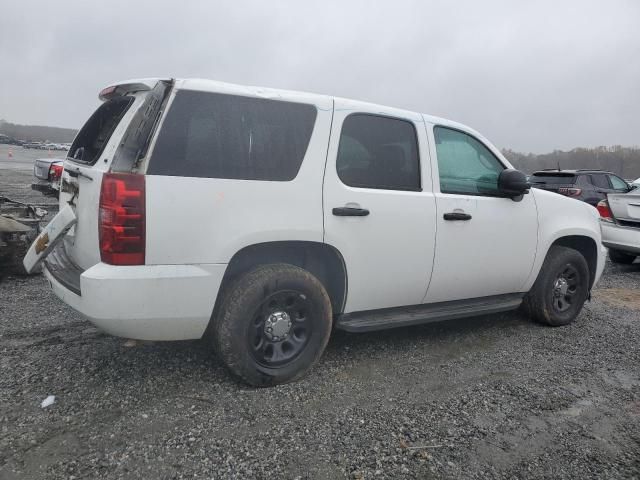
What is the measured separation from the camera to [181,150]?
2797mm

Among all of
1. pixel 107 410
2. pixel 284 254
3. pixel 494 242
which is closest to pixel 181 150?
pixel 284 254

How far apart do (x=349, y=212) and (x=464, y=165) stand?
1.33 meters

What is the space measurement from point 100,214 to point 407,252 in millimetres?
2054

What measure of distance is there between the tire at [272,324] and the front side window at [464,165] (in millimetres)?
1425

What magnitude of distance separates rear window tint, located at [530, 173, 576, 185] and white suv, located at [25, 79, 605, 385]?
909 cm

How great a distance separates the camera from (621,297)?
6.27 m

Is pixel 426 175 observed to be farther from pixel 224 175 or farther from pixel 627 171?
pixel 627 171

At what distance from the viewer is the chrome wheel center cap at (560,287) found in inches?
187

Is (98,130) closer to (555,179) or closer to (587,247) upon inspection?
(587,247)

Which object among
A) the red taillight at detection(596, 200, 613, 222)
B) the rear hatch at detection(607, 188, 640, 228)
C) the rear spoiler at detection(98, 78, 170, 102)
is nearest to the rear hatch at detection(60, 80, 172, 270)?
the rear spoiler at detection(98, 78, 170, 102)

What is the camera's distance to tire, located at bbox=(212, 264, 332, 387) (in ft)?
9.75

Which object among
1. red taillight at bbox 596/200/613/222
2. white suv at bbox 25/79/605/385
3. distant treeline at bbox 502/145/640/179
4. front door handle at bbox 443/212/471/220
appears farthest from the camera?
distant treeline at bbox 502/145/640/179

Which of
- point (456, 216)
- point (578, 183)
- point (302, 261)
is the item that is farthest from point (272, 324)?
point (578, 183)

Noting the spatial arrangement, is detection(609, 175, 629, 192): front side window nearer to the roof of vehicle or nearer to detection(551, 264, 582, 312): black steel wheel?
detection(551, 264, 582, 312): black steel wheel
